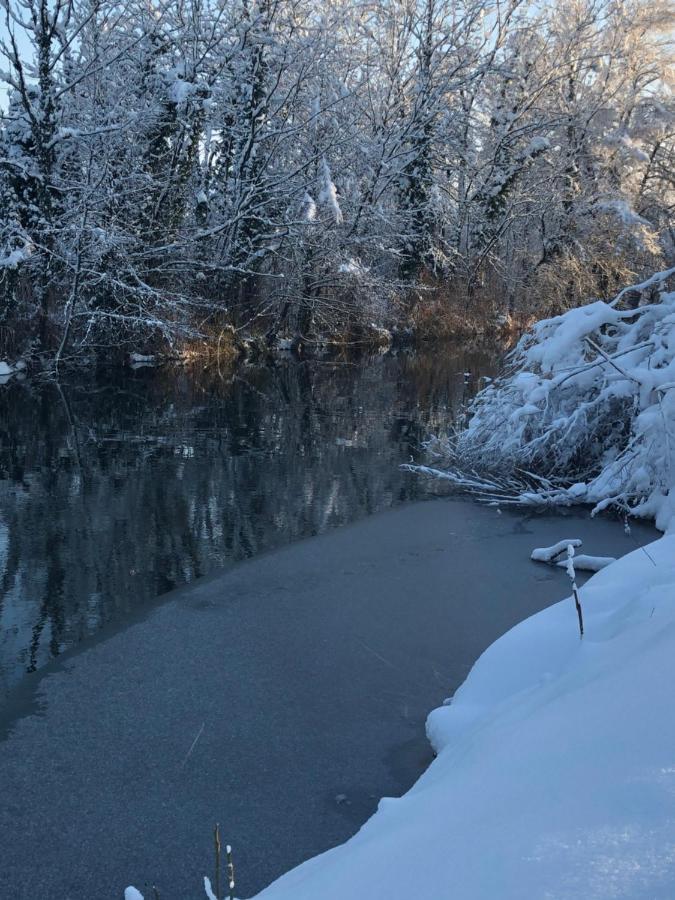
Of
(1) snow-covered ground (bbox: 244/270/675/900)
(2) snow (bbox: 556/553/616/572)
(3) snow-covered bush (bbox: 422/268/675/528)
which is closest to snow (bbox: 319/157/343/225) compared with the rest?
(3) snow-covered bush (bbox: 422/268/675/528)

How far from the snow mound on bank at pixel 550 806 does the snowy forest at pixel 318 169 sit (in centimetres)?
1596

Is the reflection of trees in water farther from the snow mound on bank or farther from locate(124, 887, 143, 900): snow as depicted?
the snow mound on bank

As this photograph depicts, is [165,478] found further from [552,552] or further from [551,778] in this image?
[551,778]

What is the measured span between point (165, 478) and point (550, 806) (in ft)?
25.8

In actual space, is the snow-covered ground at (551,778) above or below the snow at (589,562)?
above

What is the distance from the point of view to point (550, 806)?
1972 mm

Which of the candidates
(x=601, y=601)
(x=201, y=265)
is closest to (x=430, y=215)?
(x=201, y=265)

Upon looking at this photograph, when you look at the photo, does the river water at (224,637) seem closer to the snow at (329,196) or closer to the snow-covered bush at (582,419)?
the snow-covered bush at (582,419)

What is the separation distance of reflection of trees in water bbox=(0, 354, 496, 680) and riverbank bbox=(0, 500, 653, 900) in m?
0.63

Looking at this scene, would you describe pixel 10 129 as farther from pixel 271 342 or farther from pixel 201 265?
pixel 271 342

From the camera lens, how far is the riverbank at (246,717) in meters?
3.26

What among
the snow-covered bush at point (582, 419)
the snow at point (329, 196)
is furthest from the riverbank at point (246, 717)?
the snow at point (329, 196)

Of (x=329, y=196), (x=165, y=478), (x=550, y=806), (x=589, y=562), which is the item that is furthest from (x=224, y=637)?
(x=329, y=196)

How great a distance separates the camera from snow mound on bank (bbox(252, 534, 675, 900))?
1.70m
